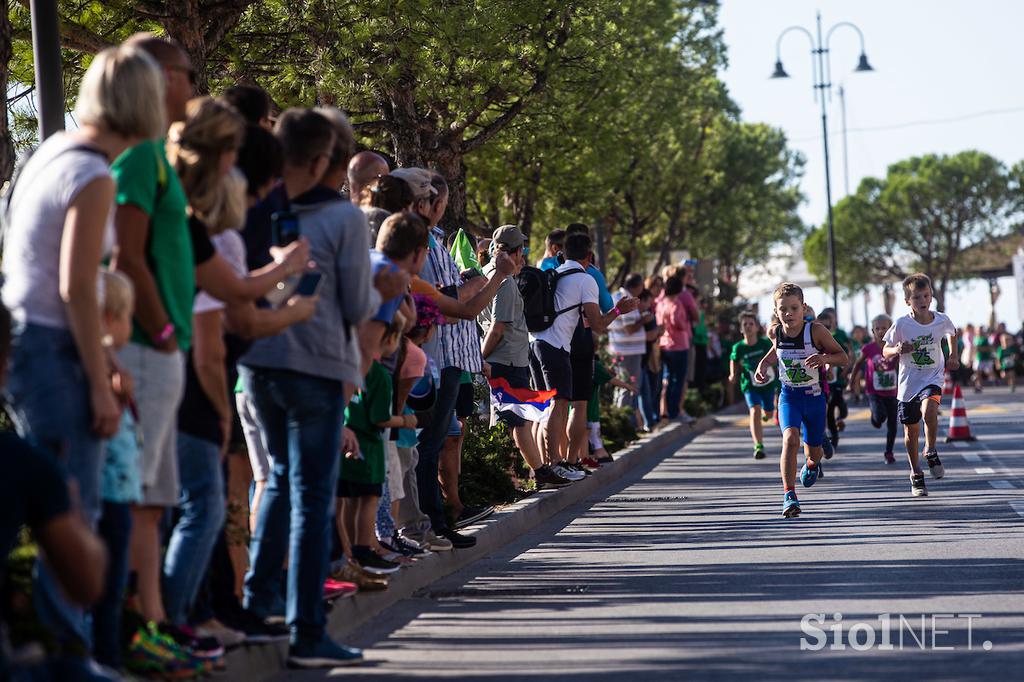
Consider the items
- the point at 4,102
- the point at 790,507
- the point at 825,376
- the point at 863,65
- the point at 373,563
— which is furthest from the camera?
the point at 863,65

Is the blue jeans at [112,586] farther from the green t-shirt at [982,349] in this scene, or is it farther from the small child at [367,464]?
the green t-shirt at [982,349]

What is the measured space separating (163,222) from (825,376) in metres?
10.4

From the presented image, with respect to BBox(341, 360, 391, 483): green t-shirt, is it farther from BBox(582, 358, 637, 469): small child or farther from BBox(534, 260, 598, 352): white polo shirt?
BBox(582, 358, 637, 469): small child

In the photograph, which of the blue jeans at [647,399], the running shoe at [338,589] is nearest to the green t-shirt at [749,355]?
the blue jeans at [647,399]

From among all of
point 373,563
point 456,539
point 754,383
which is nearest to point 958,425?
point 754,383

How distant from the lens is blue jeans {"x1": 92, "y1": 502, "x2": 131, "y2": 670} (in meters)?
5.30

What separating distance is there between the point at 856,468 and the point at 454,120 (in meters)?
6.73

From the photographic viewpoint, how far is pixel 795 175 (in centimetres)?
6725

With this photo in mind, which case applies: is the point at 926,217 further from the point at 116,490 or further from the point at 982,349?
the point at 116,490

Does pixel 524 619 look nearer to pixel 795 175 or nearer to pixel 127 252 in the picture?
pixel 127 252

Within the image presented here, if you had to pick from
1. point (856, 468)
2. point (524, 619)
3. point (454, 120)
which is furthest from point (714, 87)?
point (524, 619)

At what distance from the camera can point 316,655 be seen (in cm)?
655

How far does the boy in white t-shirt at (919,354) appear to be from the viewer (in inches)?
581

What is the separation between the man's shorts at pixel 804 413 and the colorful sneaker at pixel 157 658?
7.64 m
